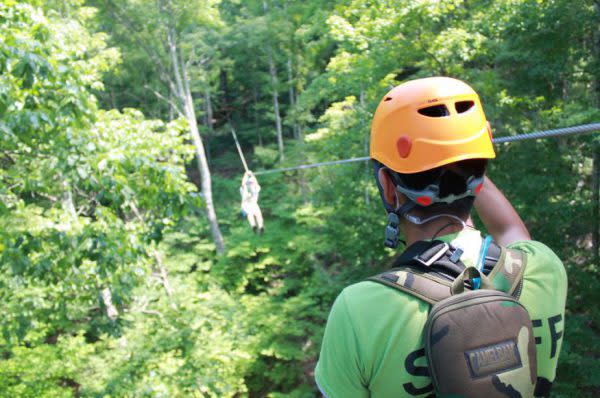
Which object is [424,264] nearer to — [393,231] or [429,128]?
[393,231]

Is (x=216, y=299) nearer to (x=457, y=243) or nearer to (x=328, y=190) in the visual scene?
(x=328, y=190)

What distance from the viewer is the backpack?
2.80 feet

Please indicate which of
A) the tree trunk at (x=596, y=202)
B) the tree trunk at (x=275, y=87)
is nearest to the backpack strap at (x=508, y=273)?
the tree trunk at (x=596, y=202)

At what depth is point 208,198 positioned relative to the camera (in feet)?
45.9

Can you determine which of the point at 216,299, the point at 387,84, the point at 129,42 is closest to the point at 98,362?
the point at 216,299

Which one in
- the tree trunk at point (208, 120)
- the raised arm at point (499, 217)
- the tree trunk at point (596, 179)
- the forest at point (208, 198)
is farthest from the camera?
the tree trunk at point (208, 120)

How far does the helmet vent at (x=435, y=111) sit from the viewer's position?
42.4 inches

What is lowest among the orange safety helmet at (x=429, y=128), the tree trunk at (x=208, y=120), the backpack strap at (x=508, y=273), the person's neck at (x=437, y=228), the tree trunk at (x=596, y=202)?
the tree trunk at (x=208, y=120)

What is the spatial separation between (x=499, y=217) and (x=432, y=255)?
1.73ft

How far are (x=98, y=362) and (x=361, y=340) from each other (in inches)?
356

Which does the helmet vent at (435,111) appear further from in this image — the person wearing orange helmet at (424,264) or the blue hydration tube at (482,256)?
the blue hydration tube at (482,256)

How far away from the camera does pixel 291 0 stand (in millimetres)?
17391

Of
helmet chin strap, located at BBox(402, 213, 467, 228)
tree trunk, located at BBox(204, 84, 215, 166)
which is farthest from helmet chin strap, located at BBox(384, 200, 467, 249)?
tree trunk, located at BBox(204, 84, 215, 166)

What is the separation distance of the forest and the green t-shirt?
2309 mm
